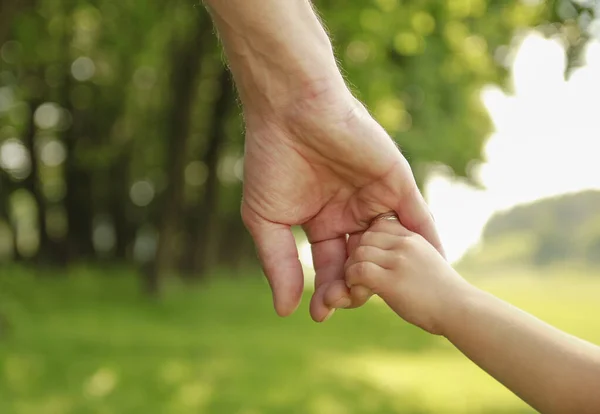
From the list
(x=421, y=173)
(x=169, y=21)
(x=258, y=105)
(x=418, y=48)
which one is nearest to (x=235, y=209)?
(x=421, y=173)

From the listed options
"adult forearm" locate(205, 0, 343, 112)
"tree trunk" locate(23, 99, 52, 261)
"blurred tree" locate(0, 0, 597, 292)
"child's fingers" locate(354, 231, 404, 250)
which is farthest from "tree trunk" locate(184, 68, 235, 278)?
"child's fingers" locate(354, 231, 404, 250)

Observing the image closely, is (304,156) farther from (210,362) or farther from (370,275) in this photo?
(210,362)

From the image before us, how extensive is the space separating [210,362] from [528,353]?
7.31 m

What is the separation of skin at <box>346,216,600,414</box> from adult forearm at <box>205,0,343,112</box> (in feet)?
1.73

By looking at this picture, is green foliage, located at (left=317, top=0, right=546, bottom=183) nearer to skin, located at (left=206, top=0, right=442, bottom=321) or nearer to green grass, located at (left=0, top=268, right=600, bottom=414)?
green grass, located at (left=0, top=268, right=600, bottom=414)

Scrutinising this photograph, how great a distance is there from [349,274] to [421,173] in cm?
2125

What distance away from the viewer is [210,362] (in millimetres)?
9109

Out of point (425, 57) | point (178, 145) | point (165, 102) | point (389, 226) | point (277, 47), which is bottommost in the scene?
point (178, 145)

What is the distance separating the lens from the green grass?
734 centimetres

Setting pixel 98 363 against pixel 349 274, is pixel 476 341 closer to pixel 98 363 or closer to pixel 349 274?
pixel 349 274

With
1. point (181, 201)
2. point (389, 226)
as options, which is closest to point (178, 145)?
point (181, 201)

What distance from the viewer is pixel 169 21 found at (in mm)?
16375

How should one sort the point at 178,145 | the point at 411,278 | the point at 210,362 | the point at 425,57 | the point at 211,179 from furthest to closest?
the point at 211,179, the point at 178,145, the point at 425,57, the point at 210,362, the point at 411,278

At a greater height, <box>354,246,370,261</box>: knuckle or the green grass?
<box>354,246,370,261</box>: knuckle
